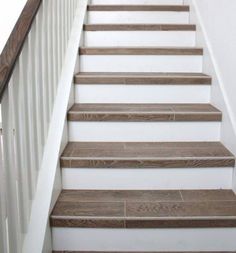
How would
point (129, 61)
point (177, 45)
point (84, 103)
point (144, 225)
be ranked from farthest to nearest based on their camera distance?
point (177, 45) → point (129, 61) → point (84, 103) → point (144, 225)

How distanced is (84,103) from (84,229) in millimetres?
954

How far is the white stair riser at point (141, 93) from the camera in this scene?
221 cm

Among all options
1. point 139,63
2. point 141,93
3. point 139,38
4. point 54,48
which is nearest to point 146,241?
point 141,93

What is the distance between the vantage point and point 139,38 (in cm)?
277

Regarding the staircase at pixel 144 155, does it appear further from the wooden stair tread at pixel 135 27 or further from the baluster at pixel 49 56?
the baluster at pixel 49 56

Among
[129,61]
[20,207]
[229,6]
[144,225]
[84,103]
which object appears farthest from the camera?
[129,61]

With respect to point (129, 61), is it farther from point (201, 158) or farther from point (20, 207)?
point (20, 207)

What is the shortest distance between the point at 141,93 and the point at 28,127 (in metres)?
1.04

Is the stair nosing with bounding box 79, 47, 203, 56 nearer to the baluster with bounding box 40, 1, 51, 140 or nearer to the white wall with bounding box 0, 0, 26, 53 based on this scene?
the baluster with bounding box 40, 1, 51, 140

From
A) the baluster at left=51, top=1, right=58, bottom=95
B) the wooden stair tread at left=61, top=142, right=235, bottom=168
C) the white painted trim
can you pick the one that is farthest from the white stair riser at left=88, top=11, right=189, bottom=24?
the wooden stair tread at left=61, top=142, right=235, bottom=168

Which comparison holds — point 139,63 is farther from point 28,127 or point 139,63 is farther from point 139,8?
point 28,127

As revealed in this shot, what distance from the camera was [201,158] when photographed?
69.0 inches

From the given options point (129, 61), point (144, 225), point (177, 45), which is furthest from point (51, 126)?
point (177, 45)

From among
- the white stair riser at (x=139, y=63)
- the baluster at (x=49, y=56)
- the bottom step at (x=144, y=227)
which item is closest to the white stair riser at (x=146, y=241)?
the bottom step at (x=144, y=227)
